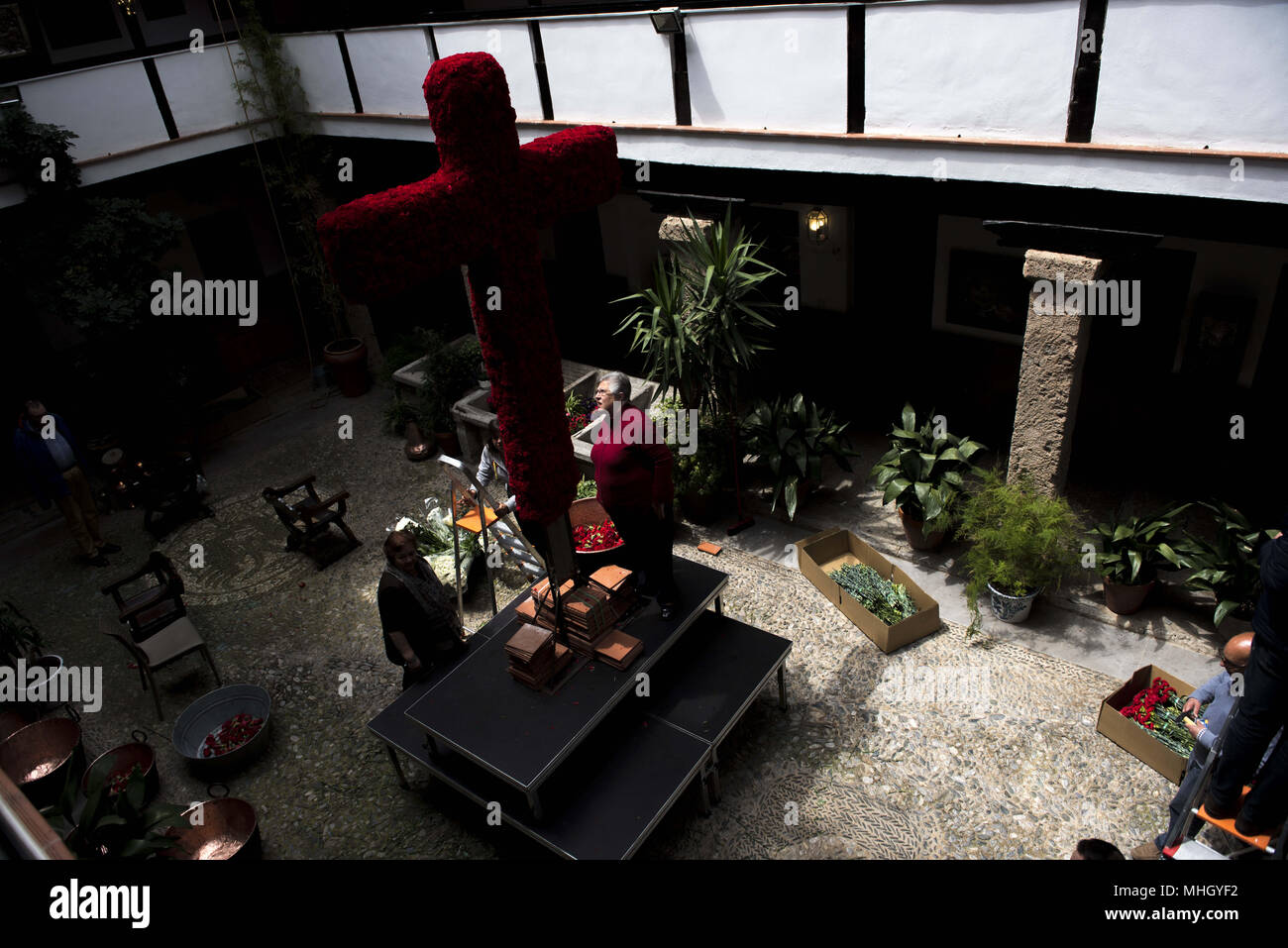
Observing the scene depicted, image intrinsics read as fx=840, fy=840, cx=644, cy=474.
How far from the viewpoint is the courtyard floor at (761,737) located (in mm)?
4926

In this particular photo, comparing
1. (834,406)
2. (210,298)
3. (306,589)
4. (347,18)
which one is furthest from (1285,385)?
(210,298)

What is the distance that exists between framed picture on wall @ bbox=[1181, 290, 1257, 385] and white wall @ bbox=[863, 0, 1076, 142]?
11.3 feet

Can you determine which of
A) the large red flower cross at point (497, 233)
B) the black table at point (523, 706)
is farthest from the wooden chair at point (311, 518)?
the large red flower cross at point (497, 233)

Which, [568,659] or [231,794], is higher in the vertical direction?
[568,659]

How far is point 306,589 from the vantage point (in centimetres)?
762

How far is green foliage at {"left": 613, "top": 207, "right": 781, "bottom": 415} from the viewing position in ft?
22.1

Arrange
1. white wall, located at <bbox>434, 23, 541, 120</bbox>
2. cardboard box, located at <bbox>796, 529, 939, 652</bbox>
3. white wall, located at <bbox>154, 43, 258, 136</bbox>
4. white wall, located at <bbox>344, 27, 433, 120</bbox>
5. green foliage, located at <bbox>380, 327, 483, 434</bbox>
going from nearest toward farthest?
1. cardboard box, located at <bbox>796, 529, 939, 652</bbox>
2. white wall, located at <bbox>434, 23, 541, 120</bbox>
3. white wall, located at <bbox>344, 27, 433, 120</bbox>
4. white wall, located at <bbox>154, 43, 258, 136</bbox>
5. green foliage, located at <bbox>380, 327, 483, 434</bbox>

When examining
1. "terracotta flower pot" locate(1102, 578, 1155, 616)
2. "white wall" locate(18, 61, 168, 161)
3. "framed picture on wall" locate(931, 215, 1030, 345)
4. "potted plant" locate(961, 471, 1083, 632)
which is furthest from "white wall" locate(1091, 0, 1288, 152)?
"white wall" locate(18, 61, 168, 161)

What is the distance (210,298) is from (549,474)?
31.7ft

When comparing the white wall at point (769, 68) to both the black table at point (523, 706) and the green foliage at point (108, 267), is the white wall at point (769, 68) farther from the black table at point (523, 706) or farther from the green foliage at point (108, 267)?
the green foliage at point (108, 267)

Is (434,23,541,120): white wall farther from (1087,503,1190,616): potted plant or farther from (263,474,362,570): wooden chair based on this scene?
(1087,503,1190,616): potted plant

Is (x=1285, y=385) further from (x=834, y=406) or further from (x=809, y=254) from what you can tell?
(x=809, y=254)

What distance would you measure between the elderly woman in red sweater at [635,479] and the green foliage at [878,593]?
5.46ft
